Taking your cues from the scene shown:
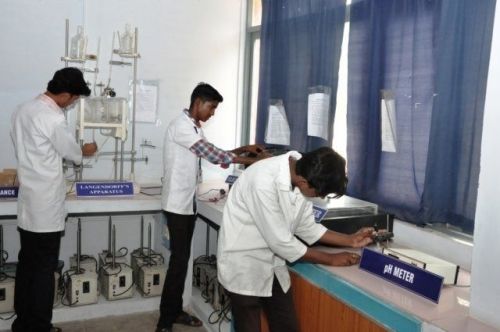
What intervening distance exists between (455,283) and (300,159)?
0.73m

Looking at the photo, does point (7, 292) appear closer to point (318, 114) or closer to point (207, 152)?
point (207, 152)

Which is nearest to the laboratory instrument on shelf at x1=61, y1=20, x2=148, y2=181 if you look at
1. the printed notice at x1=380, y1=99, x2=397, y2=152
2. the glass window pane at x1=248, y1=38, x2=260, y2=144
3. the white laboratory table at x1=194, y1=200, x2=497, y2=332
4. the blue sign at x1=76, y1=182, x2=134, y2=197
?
the blue sign at x1=76, y1=182, x2=134, y2=197

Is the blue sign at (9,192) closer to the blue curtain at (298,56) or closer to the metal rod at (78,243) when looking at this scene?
the metal rod at (78,243)

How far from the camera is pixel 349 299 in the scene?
1589 millimetres

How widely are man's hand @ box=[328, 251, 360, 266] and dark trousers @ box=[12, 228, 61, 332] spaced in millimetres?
1547

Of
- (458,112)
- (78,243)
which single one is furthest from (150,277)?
(458,112)

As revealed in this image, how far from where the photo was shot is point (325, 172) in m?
1.51

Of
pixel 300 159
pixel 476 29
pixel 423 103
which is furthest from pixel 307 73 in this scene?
pixel 300 159

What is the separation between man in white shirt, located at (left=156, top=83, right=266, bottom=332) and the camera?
258 centimetres

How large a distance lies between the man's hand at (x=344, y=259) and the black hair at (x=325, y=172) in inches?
13.2

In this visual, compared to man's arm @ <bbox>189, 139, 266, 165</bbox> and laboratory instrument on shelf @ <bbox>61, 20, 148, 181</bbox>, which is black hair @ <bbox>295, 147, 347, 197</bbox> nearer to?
man's arm @ <bbox>189, 139, 266, 165</bbox>

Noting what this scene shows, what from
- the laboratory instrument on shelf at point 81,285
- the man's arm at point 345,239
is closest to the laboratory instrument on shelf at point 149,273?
the laboratory instrument on shelf at point 81,285

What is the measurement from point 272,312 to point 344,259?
355 millimetres

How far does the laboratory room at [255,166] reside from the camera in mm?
1618
